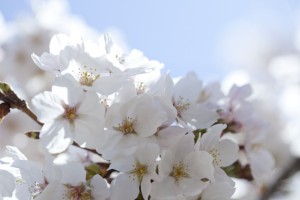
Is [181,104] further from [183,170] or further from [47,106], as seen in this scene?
[47,106]

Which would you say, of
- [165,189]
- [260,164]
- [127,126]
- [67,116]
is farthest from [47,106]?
[260,164]

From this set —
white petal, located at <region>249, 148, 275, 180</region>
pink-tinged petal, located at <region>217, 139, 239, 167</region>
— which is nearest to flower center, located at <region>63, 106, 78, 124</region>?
pink-tinged petal, located at <region>217, 139, 239, 167</region>

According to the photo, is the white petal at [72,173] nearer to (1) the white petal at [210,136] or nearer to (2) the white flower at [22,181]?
(2) the white flower at [22,181]

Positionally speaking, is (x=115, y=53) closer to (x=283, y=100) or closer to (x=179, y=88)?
(x=179, y=88)

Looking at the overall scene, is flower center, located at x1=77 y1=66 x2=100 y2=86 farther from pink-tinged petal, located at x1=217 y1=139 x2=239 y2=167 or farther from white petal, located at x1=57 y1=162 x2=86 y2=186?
pink-tinged petal, located at x1=217 y1=139 x2=239 y2=167

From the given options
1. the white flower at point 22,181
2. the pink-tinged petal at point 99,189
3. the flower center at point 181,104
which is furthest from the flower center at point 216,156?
the white flower at point 22,181

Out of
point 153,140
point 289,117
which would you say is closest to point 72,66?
point 153,140
